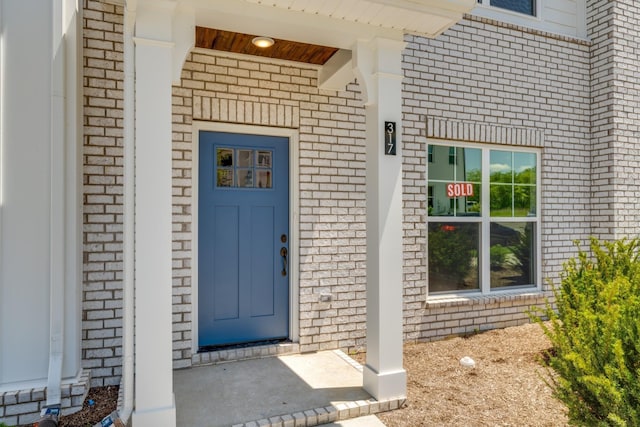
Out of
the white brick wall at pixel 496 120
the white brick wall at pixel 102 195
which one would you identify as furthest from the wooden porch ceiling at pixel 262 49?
the white brick wall at pixel 496 120

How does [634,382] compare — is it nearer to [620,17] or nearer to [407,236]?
[407,236]

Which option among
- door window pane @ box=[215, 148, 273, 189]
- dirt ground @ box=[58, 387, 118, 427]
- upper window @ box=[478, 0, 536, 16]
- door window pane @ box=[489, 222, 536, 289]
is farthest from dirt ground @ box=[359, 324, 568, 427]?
upper window @ box=[478, 0, 536, 16]

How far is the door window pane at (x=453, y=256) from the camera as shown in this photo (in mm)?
4711

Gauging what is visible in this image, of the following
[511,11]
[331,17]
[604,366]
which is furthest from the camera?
[511,11]

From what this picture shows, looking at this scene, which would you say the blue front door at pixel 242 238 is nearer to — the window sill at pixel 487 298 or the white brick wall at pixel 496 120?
the white brick wall at pixel 496 120

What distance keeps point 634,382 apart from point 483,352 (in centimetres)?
220

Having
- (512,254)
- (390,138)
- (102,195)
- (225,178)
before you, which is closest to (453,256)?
(512,254)

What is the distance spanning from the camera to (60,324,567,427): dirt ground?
2904 millimetres

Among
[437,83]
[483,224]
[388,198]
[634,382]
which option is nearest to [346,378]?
[388,198]

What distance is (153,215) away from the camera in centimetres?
244

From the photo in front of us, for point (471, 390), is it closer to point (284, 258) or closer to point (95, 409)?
point (284, 258)

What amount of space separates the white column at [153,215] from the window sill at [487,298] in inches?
118

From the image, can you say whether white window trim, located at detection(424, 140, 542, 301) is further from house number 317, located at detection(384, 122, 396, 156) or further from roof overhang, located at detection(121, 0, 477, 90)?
roof overhang, located at detection(121, 0, 477, 90)

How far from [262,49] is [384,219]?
195 cm
